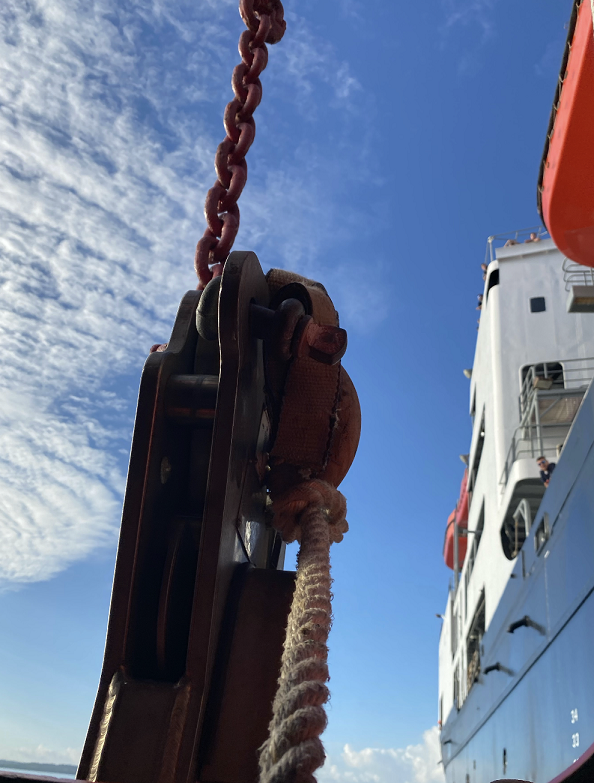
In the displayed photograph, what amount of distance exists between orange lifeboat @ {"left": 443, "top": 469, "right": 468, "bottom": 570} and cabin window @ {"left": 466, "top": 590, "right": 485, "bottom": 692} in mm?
3921

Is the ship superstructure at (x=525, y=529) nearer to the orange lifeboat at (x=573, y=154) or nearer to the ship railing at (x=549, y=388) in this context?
the ship railing at (x=549, y=388)

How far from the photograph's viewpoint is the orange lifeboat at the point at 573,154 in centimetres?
509

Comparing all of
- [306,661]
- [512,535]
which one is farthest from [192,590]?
[512,535]

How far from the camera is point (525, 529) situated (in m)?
8.94

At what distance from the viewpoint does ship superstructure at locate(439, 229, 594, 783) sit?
17.6ft

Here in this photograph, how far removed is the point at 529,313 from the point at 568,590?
642 cm

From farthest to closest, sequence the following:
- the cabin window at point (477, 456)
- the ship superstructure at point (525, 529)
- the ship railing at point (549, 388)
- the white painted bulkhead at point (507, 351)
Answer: the cabin window at point (477, 456) → the white painted bulkhead at point (507, 351) → the ship railing at point (549, 388) → the ship superstructure at point (525, 529)

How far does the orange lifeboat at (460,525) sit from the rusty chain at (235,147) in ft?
47.4

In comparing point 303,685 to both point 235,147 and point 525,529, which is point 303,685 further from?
point 525,529

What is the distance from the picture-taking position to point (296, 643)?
4.17 ft

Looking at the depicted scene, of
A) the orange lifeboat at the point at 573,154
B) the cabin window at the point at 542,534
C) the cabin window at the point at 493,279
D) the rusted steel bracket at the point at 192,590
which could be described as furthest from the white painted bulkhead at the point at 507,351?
the rusted steel bracket at the point at 192,590

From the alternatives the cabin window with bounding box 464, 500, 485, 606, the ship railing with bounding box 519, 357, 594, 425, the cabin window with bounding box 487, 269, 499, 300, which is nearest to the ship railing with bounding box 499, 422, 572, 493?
the ship railing with bounding box 519, 357, 594, 425

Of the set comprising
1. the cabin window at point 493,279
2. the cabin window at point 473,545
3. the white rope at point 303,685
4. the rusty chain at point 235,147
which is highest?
the cabin window at point 493,279

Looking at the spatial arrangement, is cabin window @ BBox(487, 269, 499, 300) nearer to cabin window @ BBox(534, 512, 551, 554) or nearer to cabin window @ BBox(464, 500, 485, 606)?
cabin window @ BBox(464, 500, 485, 606)
